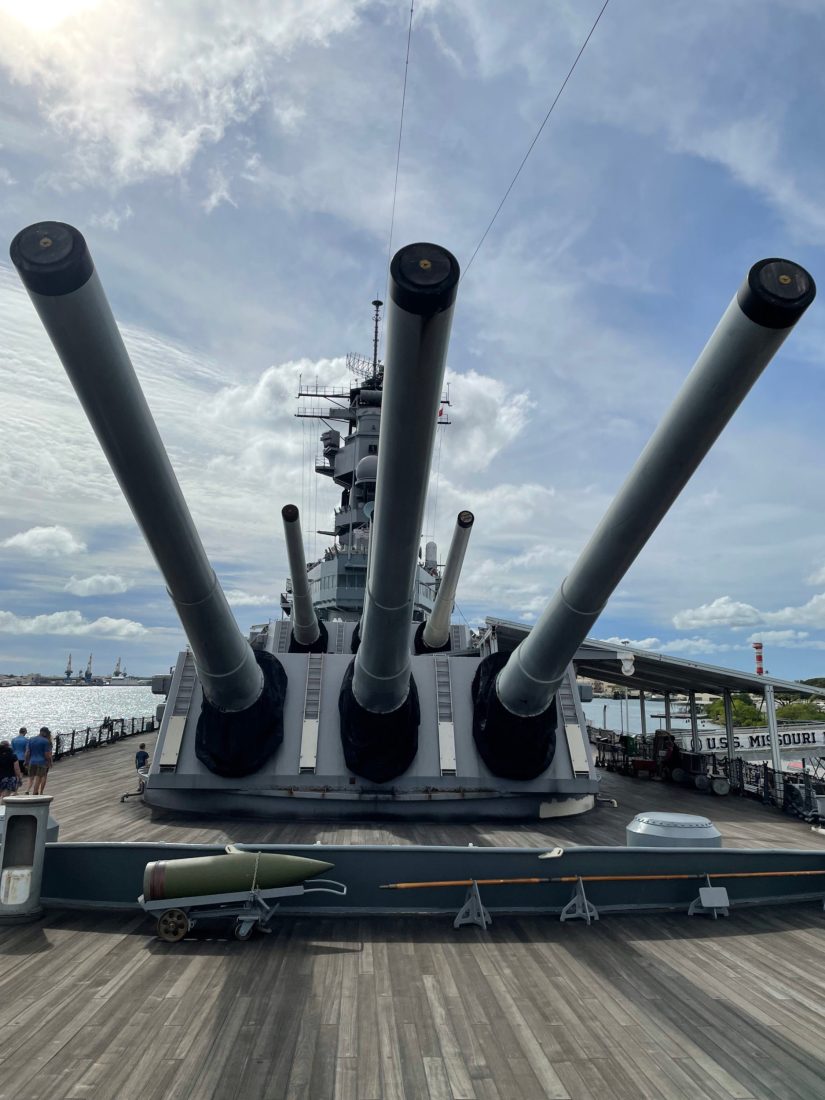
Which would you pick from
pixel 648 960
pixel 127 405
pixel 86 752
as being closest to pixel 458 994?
pixel 648 960

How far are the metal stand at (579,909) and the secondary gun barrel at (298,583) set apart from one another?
5355mm

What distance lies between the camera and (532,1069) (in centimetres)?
281

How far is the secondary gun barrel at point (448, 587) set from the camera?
9.16 metres

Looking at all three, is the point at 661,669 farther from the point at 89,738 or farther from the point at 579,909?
the point at 89,738

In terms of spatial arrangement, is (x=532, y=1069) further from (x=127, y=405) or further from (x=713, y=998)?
(x=127, y=405)

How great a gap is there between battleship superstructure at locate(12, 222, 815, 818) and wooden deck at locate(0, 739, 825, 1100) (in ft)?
7.27

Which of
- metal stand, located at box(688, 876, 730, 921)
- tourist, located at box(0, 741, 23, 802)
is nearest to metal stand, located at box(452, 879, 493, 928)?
metal stand, located at box(688, 876, 730, 921)

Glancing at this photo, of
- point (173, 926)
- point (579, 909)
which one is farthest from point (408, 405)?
point (579, 909)

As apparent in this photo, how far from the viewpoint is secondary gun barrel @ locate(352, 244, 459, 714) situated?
120 inches

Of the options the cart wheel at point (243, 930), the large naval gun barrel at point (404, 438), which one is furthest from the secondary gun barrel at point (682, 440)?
the cart wheel at point (243, 930)

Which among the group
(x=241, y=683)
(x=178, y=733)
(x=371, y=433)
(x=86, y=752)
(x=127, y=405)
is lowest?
(x=86, y=752)

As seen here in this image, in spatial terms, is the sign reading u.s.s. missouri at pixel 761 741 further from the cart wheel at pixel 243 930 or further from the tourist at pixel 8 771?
the cart wheel at pixel 243 930

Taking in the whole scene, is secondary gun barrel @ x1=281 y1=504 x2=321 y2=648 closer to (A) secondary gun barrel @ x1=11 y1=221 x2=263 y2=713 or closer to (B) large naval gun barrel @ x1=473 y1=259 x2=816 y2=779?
(A) secondary gun barrel @ x1=11 y1=221 x2=263 y2=713

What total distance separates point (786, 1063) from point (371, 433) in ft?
58.1
